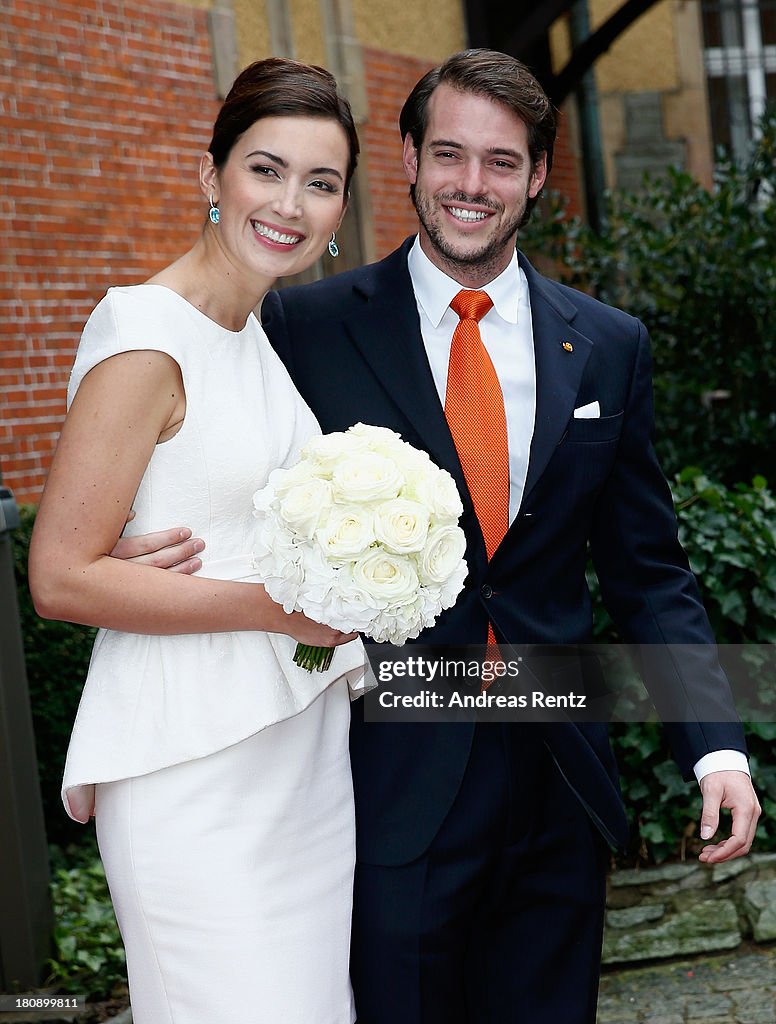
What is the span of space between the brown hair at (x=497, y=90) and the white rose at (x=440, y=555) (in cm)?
97

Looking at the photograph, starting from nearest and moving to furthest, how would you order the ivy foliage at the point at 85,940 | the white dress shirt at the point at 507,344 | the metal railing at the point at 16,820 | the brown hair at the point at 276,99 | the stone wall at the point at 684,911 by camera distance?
the brown hair at the point at 276,99 < the white dress shirt at the point at 507,344 < the metal railing at the point at 16,820 < the ivy foliage at the point at 85,940 < the stone wall at the point at 684,911

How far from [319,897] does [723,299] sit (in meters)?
4.83

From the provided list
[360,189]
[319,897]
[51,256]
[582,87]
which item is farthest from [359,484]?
[582,87]

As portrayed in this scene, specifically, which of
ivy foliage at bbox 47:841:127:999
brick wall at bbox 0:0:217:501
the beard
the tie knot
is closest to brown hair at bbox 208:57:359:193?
the beard

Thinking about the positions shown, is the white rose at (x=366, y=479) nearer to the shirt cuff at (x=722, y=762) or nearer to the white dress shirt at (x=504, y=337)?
the white dress shirt at (x=504, y=337)

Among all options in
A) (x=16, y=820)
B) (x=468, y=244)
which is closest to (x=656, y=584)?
(x=468, y=244)

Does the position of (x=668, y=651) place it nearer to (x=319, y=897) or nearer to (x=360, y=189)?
(x=319, y=897)

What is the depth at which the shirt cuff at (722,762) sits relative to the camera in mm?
2627

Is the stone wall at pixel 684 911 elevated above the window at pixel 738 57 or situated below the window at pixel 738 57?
below

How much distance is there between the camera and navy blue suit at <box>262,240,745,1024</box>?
2508 millimetres

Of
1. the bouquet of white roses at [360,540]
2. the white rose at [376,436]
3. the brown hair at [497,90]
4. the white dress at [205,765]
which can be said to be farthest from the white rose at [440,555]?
the brown hair at [497,90]

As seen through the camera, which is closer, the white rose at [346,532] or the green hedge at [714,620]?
the white rose at [346,532]

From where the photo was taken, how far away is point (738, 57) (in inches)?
475

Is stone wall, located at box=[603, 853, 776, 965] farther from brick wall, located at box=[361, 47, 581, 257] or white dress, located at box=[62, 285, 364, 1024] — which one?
brick wall, located at box=[361, 47, 581, 257]
